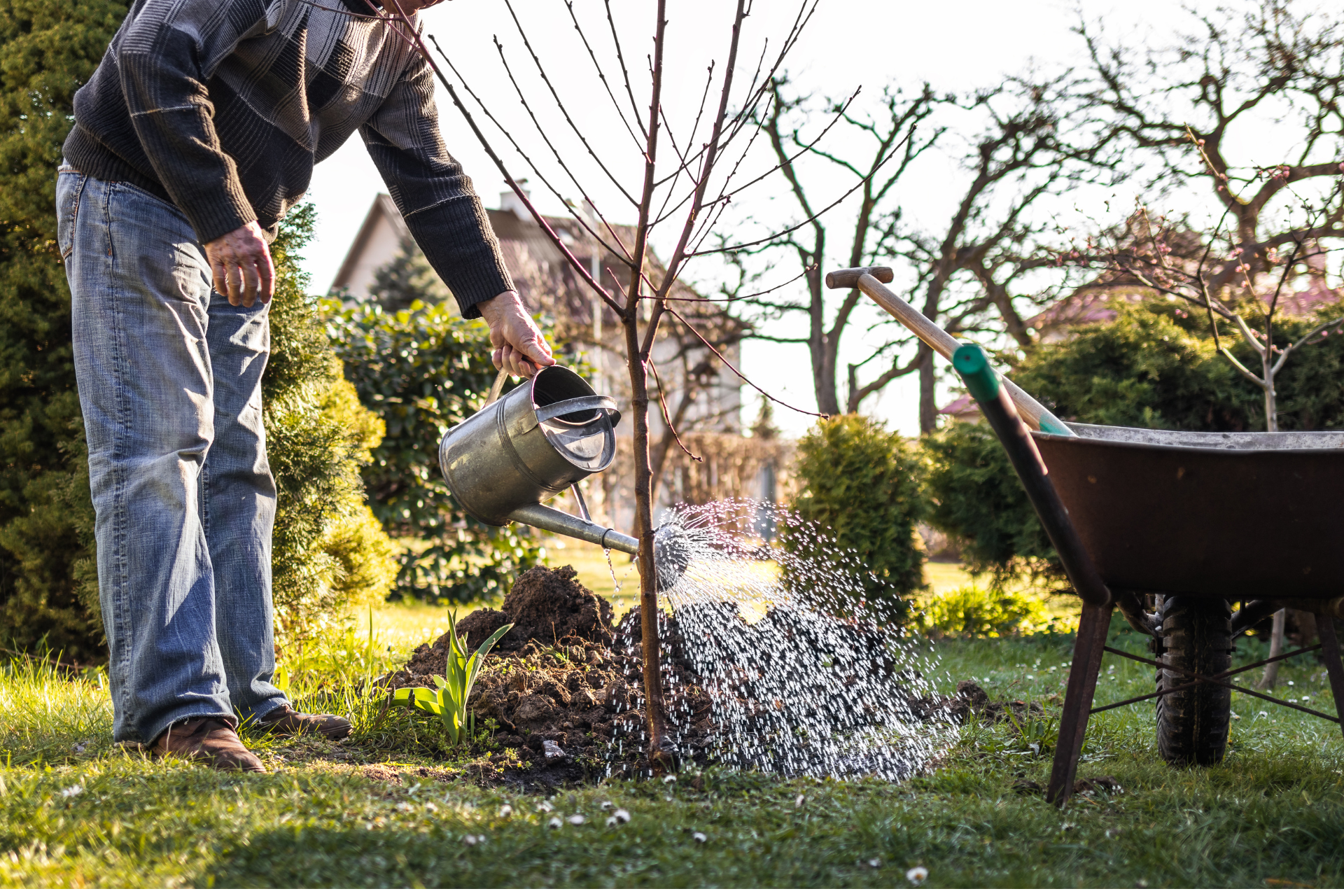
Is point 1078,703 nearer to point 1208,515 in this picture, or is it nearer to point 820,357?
point 1208,515

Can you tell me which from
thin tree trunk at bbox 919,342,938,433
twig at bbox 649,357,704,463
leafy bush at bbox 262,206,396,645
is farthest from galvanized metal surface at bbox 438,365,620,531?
thin tree trunk at bbox 919,342,938,433

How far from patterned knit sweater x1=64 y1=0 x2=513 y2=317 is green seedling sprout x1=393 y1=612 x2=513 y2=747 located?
2.71ft

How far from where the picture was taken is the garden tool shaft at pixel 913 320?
2033 millimetres

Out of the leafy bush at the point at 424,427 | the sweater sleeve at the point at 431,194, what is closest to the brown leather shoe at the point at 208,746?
the sweater sleeve at the point at 431,194

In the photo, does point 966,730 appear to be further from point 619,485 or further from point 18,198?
point 619,485

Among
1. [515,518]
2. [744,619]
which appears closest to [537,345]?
[515,518]

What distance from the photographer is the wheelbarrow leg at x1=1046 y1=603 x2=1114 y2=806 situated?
1.68 meters

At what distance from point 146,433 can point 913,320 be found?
1.59 metres

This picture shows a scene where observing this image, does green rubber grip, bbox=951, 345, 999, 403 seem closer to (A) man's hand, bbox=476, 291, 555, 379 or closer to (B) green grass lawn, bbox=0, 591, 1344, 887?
(B) green grass lawn, bbox=0, 591, 1344, 887

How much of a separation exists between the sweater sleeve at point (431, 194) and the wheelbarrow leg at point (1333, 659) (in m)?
1.83

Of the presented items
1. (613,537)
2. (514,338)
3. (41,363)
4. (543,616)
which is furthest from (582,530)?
(41,363)

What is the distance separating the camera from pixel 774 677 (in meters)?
2.62

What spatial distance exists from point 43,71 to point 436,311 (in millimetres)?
2532

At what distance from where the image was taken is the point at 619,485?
38.7 ft
